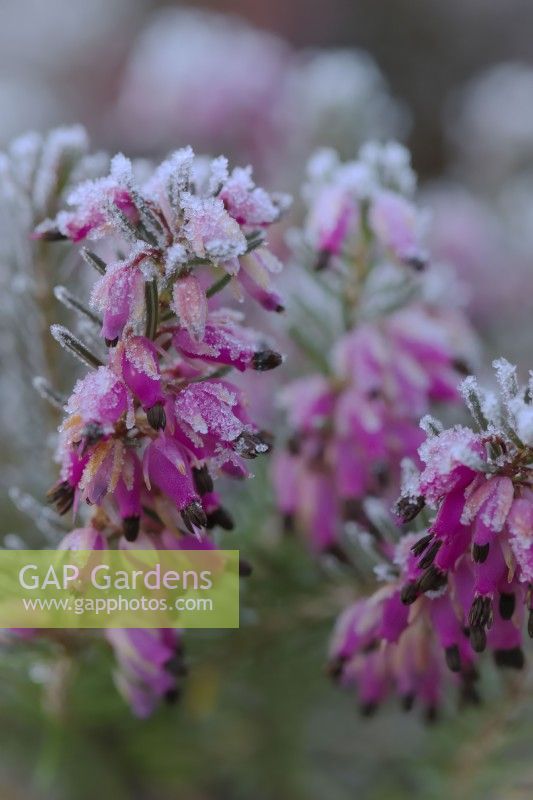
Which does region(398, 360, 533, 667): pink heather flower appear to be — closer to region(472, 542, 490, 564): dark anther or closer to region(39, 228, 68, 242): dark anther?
region(472, 542, 490, 564): dark anther

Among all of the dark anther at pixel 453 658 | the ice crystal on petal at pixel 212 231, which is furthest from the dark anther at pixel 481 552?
the ice crystal on petal at pixel 212 231

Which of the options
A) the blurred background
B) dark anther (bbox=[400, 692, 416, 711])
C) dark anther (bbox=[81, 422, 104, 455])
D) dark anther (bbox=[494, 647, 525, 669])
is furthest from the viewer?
the blurred background

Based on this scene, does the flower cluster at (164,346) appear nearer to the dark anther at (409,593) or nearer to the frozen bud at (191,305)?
the frozen bud at (191,305)

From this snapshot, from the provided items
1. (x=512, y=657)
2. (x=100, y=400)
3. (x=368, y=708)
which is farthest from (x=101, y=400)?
(x=368, y=708)

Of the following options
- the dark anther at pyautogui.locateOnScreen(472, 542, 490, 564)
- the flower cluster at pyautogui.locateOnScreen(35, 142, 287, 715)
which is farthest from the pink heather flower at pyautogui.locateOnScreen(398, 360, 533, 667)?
the flower cluster at pyautogui.locateOnScreen(35, 142, 287, 715)

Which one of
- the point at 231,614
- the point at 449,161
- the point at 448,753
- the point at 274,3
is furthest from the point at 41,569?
the point at 274,3

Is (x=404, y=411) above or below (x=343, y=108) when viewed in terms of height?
below

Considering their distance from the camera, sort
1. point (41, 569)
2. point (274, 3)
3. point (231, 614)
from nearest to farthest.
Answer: point (41, 569) < point (231, 614) < point (274, 3)

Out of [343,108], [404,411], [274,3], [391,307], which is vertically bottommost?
[404,411]

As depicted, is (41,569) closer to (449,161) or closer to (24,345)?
(24,345)
